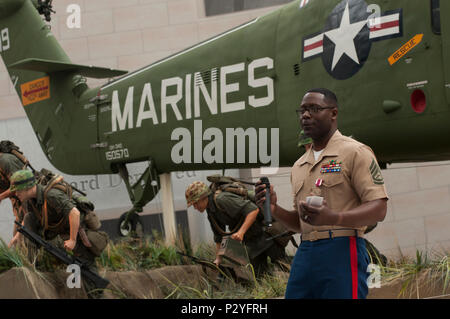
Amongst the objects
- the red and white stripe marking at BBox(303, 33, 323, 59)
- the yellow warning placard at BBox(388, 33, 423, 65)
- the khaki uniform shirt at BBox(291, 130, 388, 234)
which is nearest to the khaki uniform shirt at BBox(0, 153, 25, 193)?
the red and white stripe marking at BBox(303, 33, 323, 59)

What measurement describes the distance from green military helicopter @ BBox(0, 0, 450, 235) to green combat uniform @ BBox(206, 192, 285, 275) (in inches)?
19.5

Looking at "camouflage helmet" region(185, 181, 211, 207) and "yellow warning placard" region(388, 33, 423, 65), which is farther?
"camouflage helmet" region(185, 181, 211, 207)

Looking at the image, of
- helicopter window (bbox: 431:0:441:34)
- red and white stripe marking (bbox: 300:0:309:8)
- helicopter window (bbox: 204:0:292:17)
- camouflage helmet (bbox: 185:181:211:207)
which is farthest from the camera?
helicopter window (bbox: 204:0:292:17)

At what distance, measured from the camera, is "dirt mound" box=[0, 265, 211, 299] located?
5168mm

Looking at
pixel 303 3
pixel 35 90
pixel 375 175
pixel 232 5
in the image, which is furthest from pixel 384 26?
Result: pixel 232 5

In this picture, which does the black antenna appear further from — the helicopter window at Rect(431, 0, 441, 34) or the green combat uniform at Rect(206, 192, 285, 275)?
the helicopter window at Rect(431, 0, 441, 34)

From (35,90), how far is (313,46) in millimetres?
5825

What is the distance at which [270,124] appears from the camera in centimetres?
590

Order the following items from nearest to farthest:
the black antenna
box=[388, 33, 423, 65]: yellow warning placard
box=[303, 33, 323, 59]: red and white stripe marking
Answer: box=[388, 33, 423, 65]: yellow warning placard < box=[303, 33, 323, 59]: red and white stripe marking < the black antenna

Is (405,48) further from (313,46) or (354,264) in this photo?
(354,264)

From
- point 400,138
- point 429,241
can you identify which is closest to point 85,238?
point 400,138

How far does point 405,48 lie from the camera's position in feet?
15.1

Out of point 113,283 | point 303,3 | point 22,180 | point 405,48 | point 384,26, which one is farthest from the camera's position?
point 113,283

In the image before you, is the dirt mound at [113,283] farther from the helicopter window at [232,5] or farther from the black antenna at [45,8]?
the helicopter window at [232,5]
